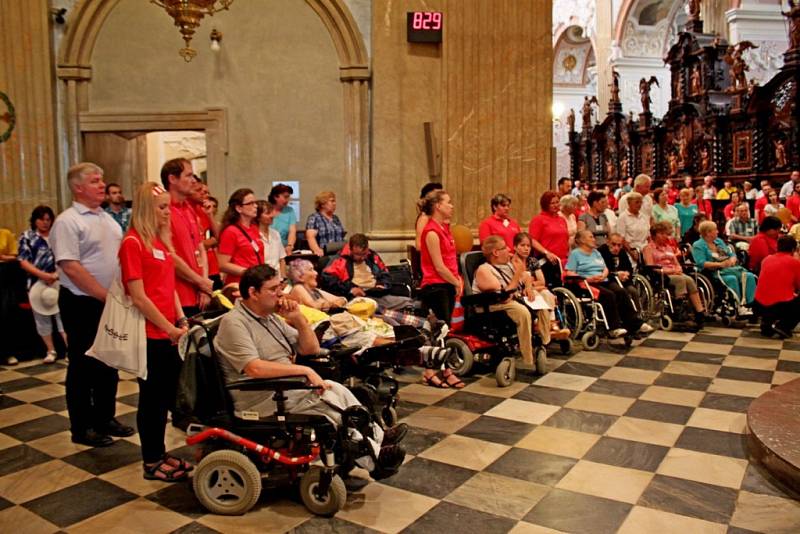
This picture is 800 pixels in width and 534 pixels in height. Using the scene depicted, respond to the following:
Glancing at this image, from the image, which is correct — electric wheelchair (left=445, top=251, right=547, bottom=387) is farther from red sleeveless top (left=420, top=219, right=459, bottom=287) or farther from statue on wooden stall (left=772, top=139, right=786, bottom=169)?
statue on wooden stall (left=772, top=139, right=786, bottom=169)

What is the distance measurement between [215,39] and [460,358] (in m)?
4.64

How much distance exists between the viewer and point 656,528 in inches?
111

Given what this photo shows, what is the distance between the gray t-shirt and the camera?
2.98 metres

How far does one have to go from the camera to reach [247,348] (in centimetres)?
298

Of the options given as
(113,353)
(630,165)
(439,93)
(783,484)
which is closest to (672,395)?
(783,484)

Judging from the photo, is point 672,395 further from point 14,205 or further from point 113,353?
point 14,205

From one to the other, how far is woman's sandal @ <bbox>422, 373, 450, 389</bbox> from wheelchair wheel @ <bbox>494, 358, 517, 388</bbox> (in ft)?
1.19

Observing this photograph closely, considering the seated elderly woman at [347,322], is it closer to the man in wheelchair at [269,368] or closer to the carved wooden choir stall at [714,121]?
the man in wheelchair at [269,368]

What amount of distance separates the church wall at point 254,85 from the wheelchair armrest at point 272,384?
5.00m

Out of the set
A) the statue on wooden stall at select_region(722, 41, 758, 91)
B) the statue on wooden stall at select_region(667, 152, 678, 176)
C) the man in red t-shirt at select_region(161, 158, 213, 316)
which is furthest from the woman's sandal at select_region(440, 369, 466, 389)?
the statue on wooden stall at select_region(667, 152, 678, 176)

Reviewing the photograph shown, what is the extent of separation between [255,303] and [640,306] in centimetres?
469

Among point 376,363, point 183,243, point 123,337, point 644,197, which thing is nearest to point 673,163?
point 644,197

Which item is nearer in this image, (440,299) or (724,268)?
(440,299)

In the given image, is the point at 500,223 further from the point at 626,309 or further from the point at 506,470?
the point at 506,470
